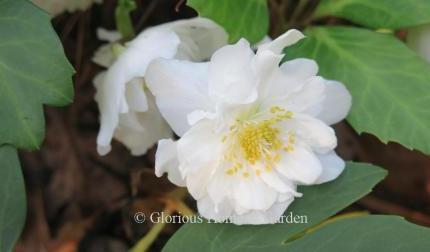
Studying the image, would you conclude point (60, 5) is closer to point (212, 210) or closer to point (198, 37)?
point (198, 37)

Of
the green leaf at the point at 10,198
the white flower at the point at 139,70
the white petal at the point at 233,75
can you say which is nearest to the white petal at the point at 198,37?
the white flower at the point at 139,70

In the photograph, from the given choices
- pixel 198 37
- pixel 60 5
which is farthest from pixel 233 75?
pixel 60 5

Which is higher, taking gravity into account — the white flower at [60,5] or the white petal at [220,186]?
the white flower at [60,5]

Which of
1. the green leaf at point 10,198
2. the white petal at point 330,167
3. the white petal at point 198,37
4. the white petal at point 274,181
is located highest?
the white petal at point 198,37

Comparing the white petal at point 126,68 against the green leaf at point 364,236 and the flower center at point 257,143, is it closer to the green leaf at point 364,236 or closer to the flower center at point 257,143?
the flower center at point 257,143

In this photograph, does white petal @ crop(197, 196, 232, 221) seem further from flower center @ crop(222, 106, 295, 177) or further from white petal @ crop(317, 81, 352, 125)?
white petal @ crop(317, 81, 352, 125)

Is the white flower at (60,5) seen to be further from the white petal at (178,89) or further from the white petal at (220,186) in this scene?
the white petal at (220,186)

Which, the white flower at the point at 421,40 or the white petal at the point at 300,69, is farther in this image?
the white flower at the point at 421,40

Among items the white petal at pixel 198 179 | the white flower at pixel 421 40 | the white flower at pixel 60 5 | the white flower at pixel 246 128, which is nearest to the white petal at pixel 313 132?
the white flower at pixel 246 128
